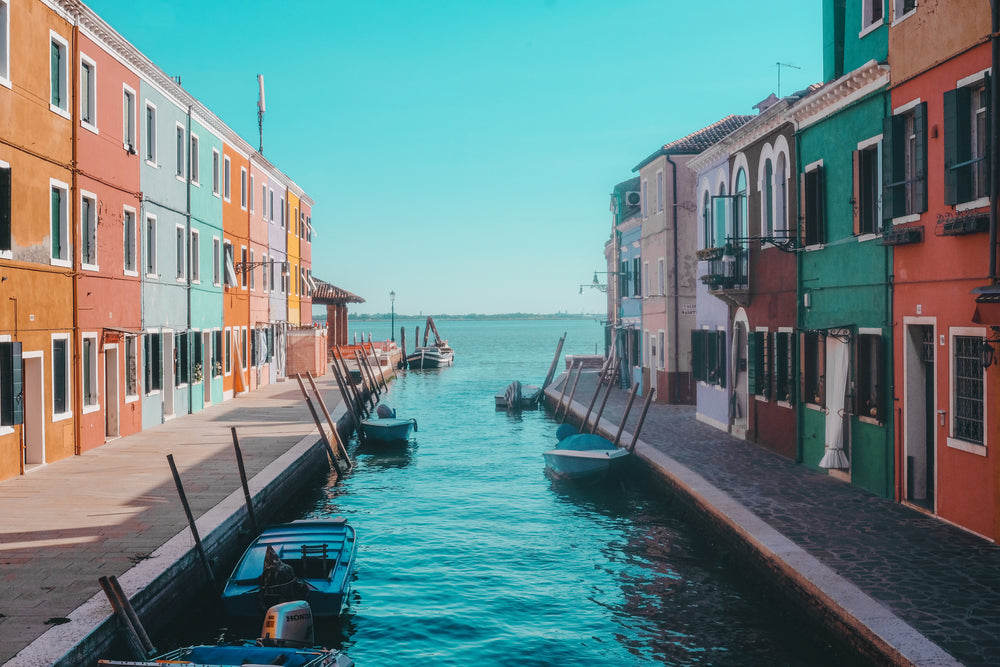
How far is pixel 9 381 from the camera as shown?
1439 cm

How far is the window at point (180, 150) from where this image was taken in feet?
79.5

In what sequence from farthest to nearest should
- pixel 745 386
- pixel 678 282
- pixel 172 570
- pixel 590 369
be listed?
1. pixel 590 369
2. pixel 678 282
3. pixel 745 386
4. pixel 172 570

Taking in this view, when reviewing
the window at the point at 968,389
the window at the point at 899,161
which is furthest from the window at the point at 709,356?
the window at the point at 968,389

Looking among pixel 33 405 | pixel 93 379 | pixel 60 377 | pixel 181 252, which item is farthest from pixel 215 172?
pixel 33 405

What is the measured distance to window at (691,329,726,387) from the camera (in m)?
21.5

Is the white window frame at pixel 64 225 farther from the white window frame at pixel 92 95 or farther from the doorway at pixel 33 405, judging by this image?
the doorway at pixel 33 405

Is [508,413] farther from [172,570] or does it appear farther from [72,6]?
[172,570]

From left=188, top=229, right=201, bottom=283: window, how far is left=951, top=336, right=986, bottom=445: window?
21193 mm

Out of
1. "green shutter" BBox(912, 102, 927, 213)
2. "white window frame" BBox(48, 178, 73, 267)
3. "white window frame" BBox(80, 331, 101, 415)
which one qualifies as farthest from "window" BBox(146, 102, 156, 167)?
"green shutter" BBox(912, 102, 927, 213)

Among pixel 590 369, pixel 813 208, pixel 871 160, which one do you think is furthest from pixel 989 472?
pixel 590 369

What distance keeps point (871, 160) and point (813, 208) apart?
7.45ft

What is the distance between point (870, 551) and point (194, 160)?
2232 centimetres

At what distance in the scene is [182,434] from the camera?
2078cm

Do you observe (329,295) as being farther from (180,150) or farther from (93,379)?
(93,379)
